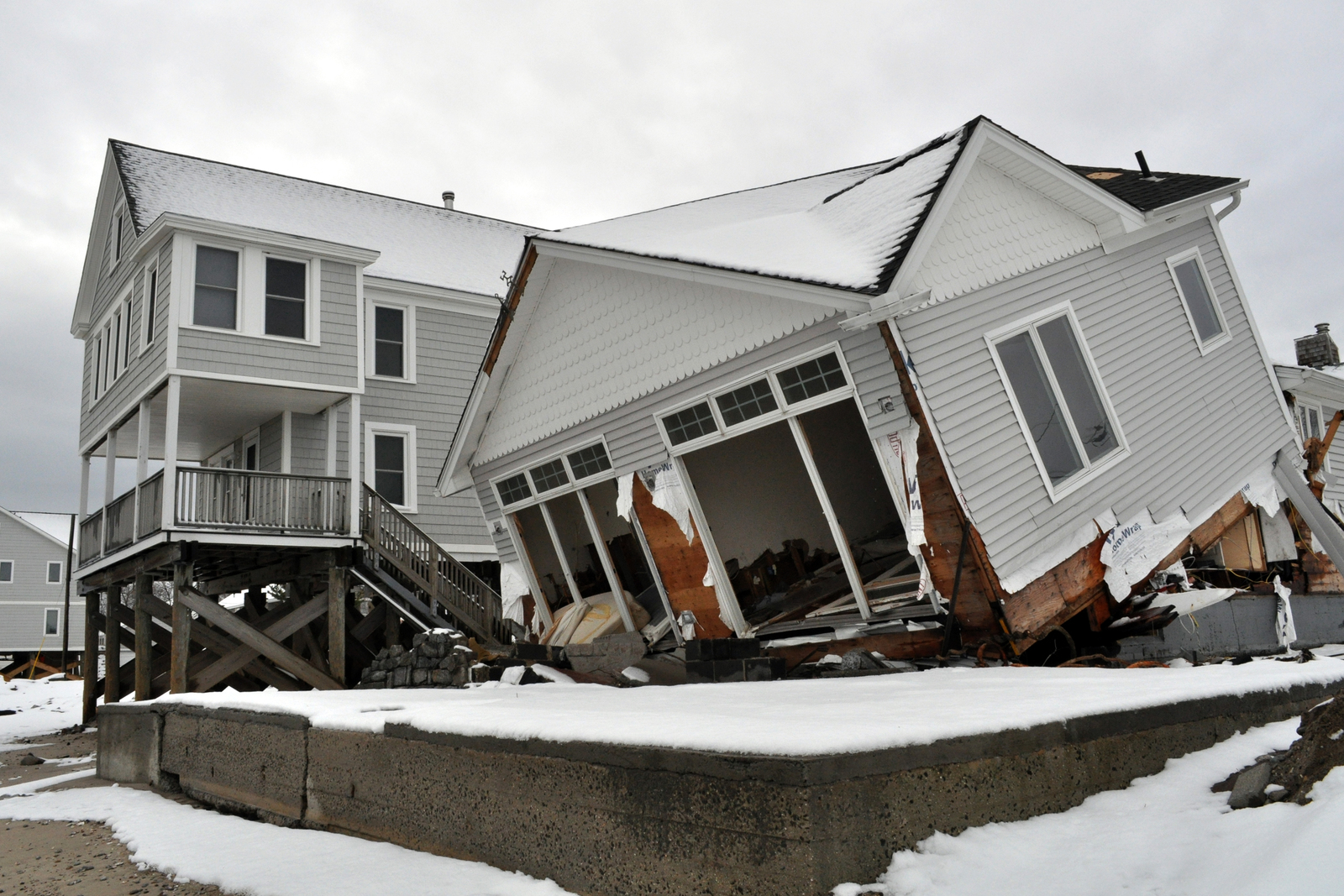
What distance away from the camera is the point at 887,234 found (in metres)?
8.42

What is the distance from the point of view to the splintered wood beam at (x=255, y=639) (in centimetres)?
1541

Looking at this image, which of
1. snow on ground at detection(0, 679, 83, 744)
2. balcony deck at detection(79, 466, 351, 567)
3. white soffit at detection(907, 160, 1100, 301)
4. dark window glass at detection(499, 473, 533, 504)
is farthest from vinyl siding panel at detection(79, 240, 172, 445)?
white soffit at detection(907, 160, 1100, 301)

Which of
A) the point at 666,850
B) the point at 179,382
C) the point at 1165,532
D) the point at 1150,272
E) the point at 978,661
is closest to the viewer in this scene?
the point at 666,850

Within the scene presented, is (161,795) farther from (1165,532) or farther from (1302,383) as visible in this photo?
(1302,383)

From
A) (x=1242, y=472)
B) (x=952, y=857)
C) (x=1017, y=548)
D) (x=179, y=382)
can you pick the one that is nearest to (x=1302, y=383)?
(x=1242, y=472)

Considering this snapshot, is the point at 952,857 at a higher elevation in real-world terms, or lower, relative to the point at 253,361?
lower

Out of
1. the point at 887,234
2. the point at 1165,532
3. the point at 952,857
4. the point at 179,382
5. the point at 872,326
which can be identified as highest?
the point at 179,382

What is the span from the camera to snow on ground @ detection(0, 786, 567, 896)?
15.3 feet

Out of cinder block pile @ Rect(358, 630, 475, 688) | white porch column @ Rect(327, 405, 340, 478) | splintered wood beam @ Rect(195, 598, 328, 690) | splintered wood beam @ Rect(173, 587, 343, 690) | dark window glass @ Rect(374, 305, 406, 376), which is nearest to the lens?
cinder block pile @ Rect(358, 630, 475, 688)

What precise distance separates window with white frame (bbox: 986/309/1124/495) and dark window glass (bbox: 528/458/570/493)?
5748 mm

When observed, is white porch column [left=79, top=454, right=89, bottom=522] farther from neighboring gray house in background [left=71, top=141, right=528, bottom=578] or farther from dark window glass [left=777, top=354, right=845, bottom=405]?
dark window glass [left=777, top=354, right=845, bottom=405]

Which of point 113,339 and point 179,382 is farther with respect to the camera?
point 113,339

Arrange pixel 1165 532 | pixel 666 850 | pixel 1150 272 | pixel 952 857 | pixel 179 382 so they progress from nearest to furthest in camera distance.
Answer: pixel 952 857
pixel 666 850
pixel 1165 532
pixel 1150 272
pixel 179 382

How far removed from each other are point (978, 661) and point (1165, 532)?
3.00 metres
